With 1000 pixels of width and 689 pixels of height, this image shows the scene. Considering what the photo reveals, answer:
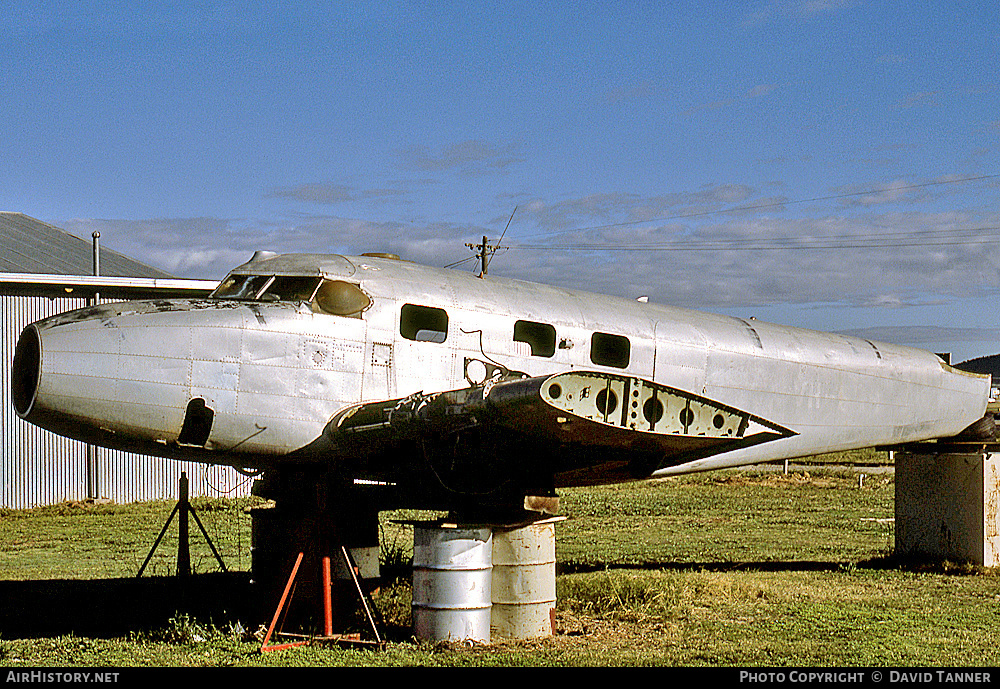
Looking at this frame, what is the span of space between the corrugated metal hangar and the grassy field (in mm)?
3808

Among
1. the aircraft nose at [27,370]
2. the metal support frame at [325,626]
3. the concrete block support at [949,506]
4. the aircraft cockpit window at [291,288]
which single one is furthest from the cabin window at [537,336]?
the concrete block support at [949,506]

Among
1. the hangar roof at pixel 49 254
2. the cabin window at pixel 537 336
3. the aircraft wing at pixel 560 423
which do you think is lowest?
the aircraft wing at pixel 560 423

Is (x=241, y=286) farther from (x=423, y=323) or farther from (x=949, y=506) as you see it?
(x=949, y=506)

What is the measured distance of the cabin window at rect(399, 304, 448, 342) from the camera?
36.9 feet

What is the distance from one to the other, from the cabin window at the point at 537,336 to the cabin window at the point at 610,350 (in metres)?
0.53

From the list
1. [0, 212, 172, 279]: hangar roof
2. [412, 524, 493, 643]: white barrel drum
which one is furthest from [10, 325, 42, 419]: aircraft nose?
[0, 212, 172, 279]: hangar roof

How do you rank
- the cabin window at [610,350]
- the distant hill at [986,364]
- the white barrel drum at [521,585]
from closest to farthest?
→ the white barrel drum at [521,585] < the cabin window at [610,350] < the distant hill at [986,364]

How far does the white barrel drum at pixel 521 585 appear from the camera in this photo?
10.7 meters

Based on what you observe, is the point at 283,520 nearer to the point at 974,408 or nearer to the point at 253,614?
the point at 253,614

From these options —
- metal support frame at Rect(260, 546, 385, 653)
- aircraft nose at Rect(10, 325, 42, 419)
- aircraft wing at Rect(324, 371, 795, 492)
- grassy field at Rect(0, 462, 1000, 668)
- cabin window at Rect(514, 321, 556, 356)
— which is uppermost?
cabin window at Rect(514, 321, 556, 356)

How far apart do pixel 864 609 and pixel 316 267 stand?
7.52 m

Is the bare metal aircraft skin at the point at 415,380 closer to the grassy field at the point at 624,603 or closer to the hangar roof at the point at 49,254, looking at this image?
the grassy field at the point at 624,603

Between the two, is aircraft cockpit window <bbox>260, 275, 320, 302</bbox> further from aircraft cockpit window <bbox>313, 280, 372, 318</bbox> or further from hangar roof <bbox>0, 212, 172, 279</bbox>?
hangar roof <bbox>0, 212, 172, 279</bbox>

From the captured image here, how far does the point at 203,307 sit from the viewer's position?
10633mm
